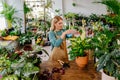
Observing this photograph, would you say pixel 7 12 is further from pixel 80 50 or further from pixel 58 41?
pixel 80 50

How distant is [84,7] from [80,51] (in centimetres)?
756

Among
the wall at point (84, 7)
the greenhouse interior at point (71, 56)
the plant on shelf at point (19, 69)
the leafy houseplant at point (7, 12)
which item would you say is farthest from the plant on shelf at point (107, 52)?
the wall at point (84, 7)

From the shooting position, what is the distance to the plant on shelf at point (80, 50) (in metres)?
2.17

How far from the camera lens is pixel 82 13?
9562 millimetres

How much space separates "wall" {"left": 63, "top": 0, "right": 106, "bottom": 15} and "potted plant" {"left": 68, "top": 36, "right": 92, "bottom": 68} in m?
7.37

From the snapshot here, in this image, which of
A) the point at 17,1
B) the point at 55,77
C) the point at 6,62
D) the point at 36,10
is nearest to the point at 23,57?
the point at 6,62

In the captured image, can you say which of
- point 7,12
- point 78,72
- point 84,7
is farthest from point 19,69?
point 84,7

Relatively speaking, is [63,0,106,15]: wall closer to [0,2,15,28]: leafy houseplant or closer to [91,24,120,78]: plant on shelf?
[0,2,15,28]: leafy houseplant

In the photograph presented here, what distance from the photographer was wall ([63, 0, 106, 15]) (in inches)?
371

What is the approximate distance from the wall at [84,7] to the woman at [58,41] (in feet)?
22.0

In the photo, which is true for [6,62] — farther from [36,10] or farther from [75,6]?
[75,6]

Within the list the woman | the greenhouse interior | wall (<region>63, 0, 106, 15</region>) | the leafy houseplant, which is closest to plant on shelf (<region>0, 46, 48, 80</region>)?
the greenhouse interior

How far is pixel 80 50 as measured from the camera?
2160 mm

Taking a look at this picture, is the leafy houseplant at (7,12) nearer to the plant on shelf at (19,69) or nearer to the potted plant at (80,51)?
the potted plant at (80,51)
